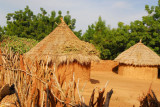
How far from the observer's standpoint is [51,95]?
7.28ft

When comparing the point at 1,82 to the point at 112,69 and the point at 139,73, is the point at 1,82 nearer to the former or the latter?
the point at 139,73

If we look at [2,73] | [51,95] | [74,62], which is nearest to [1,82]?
[2,73]

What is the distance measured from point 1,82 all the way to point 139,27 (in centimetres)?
1544

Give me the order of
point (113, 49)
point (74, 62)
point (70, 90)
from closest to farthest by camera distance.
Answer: point (70, 90), point (74, 62), point (113, 49)

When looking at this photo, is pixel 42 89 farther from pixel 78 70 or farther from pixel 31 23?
pixel 31 23

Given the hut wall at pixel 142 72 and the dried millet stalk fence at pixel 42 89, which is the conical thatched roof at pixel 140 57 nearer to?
the hut wall at pixel 142 72

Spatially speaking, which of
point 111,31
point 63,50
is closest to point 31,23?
point 111,31

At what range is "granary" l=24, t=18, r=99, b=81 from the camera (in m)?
7.75

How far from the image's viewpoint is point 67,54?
Answer: 793 cm

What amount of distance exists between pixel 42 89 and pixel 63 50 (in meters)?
5.61

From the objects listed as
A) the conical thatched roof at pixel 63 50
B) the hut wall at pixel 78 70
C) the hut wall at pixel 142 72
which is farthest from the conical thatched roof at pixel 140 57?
the hut wall at pixel 78 70

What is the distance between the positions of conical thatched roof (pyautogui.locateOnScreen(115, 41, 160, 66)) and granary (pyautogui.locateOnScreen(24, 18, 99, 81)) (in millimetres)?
4448

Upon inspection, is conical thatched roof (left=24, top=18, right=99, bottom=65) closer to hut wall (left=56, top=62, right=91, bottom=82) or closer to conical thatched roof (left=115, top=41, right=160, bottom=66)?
hut wall (left=56, top=62, right=91, bottom=82)

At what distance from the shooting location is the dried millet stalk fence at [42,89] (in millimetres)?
1995
